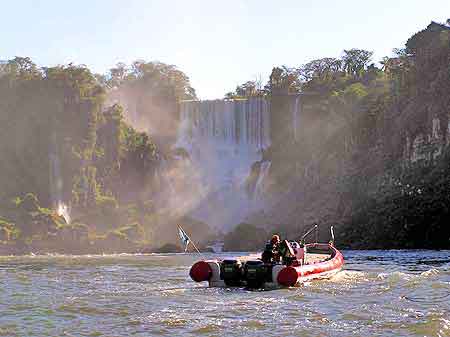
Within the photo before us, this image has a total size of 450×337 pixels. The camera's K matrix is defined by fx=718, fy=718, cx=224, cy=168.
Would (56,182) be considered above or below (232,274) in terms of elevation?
above

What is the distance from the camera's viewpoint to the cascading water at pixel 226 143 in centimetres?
6419

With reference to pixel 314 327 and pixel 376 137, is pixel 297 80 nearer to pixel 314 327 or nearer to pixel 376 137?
pixel 376 137

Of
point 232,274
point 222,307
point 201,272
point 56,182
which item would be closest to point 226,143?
point 56,182

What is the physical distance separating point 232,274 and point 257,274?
2.65 ft

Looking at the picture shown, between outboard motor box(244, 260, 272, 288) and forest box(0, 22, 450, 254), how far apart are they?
2506 centimetres

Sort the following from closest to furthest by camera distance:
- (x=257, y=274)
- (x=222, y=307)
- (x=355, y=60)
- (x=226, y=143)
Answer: (x=222, y=307) → (x=257, y=274) → (x=226, y=143) → (x=355, y=60)

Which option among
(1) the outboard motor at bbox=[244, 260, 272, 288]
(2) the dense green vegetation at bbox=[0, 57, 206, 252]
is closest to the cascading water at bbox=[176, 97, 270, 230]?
(2) the dense green vegetation at bbox=[0, 57, 206, 252]

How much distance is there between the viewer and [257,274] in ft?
64.2

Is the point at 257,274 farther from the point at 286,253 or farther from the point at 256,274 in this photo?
the point at 286,253

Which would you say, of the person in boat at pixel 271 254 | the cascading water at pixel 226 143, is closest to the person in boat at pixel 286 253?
the person in boat at pixel 271 254

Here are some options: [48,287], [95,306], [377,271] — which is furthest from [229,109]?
[95,306]

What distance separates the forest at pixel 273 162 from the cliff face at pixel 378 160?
0.11 m

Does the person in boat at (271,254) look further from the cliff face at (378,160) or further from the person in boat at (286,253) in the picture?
the cliff face at (378,160)

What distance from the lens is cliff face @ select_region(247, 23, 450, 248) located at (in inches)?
1753
